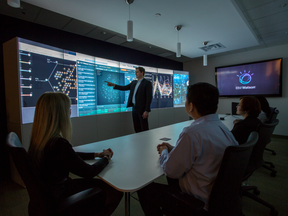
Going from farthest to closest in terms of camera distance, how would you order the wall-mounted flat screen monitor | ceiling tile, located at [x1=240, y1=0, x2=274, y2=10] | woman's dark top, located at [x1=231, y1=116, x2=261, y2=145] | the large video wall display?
the wall-mounted flat screen monitor < ceiling tile, located at [x1=240, y1=0, x2=274, y2=10] < the large video wall display < woman's dark top, located at [x1=231, y1=116, x2=261, y2=145]

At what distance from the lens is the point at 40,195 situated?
73 cm

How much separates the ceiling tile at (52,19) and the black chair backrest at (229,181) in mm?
3619

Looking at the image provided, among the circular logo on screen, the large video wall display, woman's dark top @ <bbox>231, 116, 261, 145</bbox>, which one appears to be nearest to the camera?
woman's dark top @ <bbox>231, 116, 261, 145</bbox>

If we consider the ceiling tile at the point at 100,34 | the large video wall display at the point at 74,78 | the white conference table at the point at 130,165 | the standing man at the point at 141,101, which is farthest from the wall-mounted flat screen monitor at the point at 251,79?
the white conference table at the point at 130,165

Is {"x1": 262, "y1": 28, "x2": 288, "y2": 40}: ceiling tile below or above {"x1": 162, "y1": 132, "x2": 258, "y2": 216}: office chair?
above

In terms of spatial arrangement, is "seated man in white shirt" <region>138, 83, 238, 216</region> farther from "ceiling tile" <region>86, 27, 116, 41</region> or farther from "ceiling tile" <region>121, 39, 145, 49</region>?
"ceiling tile" <region>121, 39, 145, 49</region>

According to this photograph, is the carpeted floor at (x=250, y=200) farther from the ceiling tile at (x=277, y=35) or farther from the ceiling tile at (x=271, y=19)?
the ceiling tile at (x=277, y=35)

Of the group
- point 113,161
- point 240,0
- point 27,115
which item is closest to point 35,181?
point 113,161

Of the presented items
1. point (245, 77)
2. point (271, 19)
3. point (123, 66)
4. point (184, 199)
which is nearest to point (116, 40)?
point (123, 66)

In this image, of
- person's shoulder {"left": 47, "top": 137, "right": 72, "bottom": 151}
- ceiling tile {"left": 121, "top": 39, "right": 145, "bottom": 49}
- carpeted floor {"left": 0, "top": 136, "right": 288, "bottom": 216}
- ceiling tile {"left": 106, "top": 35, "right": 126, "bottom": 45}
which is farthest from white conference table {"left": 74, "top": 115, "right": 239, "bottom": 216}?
ceiling tile {"left": 121, "top": 39, "right": 145, "bottom": 49}

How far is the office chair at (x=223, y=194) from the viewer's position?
77 centimetres

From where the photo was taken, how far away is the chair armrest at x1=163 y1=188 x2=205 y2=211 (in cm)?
77

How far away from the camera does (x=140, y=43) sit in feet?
15.0

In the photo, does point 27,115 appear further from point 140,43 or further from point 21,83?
point 140,43
